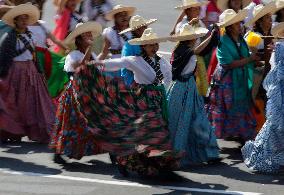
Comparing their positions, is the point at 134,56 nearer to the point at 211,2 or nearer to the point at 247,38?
the point at 247,38

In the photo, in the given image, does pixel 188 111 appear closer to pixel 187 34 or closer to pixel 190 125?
pixel 190 125

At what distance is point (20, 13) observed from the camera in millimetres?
13758

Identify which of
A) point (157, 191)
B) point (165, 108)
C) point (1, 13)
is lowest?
point (157, 191)

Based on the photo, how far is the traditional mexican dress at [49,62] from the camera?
14.3m

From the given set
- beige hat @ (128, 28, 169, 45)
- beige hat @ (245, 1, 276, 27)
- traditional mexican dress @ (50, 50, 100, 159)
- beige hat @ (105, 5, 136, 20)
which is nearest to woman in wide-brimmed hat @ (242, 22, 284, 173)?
beige hat @ (245, 1, 276, 27)

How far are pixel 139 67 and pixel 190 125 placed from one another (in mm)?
1133

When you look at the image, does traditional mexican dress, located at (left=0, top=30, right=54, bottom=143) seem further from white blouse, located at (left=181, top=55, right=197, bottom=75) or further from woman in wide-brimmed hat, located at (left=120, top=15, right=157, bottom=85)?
white blouse, located at (left=181, top=55, right=197, bottom=75)

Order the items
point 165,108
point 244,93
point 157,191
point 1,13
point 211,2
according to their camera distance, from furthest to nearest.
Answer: point 211,2
point 1,13
point 244,93
point 165,108
point 157,191

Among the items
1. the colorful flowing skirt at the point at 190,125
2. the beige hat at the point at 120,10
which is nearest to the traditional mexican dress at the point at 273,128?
the colorful flowing skirt at the point at 190,125

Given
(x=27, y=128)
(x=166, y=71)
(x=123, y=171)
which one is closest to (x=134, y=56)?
(x=166, y=71)

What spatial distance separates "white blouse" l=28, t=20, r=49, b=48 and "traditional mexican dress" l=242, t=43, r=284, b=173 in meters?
3.51

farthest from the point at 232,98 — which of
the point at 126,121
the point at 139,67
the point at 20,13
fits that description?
the point at 20,13

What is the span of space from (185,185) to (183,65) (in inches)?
61.2

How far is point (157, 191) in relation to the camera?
11.5m
